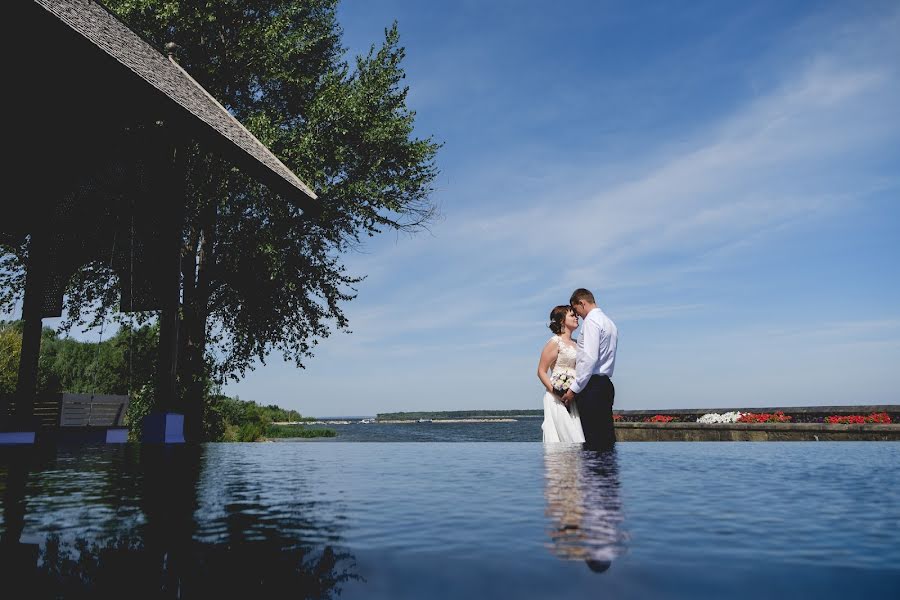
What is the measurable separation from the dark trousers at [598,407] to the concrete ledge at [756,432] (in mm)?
10759

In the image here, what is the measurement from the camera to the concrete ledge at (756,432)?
1659 cm

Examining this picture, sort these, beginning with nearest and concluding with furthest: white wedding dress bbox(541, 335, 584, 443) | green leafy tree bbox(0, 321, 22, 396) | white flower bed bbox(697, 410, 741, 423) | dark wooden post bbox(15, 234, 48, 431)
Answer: white wedding dress bbox(541, 335, 584, 443), dark wooden post bbox(15, 234, 48, 431), white flower bed bbox(697, 410, 741, 423), green leafy tree bbox(0, 321, 22, 396)

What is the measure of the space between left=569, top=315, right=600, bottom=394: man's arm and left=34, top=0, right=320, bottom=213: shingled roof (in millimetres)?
3893

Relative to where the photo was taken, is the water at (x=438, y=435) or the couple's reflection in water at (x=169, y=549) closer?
the couple's reflection in water at (x=169, y=549)

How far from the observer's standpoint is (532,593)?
2.75 ft

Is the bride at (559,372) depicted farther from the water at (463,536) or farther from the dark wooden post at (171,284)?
the water at (463,536)

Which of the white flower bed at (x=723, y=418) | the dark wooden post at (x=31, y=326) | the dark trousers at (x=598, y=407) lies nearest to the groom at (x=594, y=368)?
the dark trousers at (x=598, y=407)

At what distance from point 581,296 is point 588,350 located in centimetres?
72

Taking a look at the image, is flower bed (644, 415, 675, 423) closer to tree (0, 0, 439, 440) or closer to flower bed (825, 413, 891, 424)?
flower bed (825, 413, 891, 424)

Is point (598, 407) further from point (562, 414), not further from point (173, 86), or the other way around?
point (173, 86)

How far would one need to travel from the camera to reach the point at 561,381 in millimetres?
8484

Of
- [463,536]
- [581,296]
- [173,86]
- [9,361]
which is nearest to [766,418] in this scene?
[581,296]

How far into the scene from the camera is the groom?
7043mm

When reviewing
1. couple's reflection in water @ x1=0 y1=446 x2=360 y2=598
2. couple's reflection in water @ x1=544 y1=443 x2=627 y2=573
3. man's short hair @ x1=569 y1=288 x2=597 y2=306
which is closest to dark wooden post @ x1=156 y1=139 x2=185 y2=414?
man's short hair @ x1=569 y1=288 x2=597 y2=306
